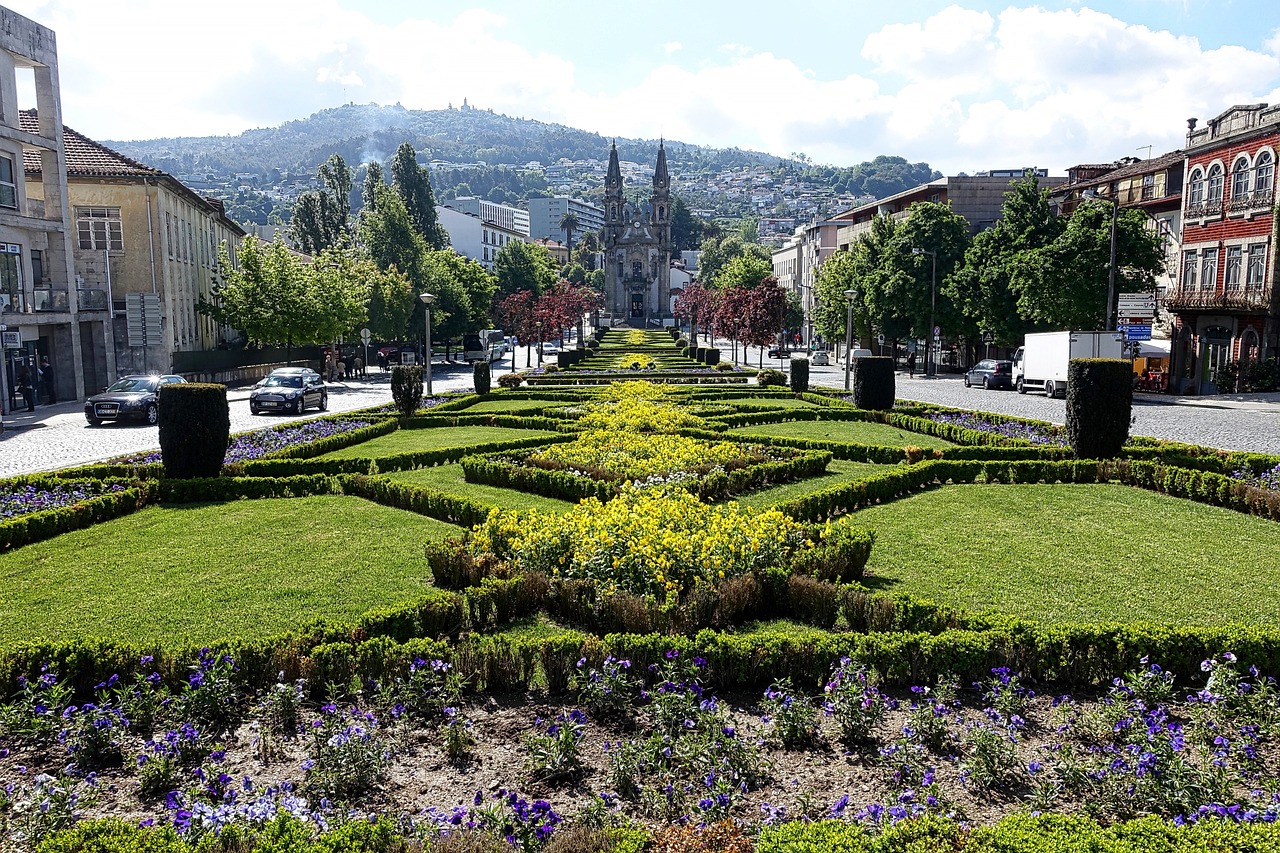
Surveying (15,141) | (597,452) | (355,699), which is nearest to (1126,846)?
(355,699)

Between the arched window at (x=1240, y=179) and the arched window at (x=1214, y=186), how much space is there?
0.85 meters

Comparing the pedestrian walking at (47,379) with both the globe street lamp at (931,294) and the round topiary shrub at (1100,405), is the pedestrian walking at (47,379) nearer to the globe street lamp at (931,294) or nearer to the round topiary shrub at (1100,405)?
the round topiary shrub at (1100,405)

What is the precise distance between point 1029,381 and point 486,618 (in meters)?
39.7

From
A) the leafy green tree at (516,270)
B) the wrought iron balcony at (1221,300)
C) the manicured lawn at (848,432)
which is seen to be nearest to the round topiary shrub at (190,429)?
the manicured lawn at (848,432)

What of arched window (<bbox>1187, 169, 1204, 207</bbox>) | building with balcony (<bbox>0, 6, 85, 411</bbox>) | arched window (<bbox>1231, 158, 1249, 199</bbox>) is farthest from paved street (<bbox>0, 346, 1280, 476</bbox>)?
arched window (<bbox>1187, 169, 1204, 207</bbox>)

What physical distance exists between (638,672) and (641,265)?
12659 centimetres

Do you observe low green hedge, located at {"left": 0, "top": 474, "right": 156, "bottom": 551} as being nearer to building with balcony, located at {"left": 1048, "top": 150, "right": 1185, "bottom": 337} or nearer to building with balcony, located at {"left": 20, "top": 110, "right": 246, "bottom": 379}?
building with balcony, located at {"left": 20, "top": 110, "right": 246, "bottom": 379}

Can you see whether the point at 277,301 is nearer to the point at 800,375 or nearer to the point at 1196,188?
the point at 800,375

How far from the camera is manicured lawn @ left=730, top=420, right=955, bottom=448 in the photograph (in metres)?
23.3

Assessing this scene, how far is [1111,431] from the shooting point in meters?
18.8

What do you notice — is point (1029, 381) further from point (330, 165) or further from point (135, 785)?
point (330, 165)

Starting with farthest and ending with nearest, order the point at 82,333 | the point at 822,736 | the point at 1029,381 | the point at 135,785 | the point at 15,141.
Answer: the point at 1029,381 < the point at 82,333 < the point at 15,141 < the point at 822,736 < the point at 135,785

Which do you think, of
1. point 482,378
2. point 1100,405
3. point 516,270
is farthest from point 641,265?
point 1100,405

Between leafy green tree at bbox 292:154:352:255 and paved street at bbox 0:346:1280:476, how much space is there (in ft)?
130
